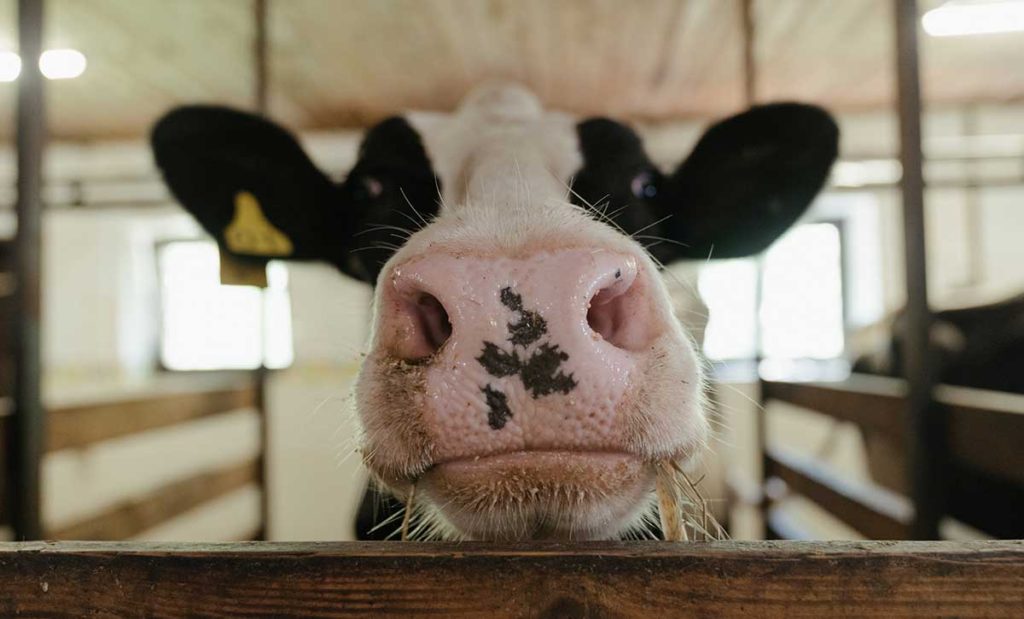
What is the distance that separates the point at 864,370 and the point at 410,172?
3677mm

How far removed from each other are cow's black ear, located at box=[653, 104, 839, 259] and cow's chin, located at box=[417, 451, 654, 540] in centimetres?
110

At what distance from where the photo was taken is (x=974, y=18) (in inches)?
166

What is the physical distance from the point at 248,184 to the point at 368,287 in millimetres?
428

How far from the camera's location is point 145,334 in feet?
21.7

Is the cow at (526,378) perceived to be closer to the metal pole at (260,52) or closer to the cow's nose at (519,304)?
the cow's nose at (519,304)

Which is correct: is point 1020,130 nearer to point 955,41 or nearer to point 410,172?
point 955,41

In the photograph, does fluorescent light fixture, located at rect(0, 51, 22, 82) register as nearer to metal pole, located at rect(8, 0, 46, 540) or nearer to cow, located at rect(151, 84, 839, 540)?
metal pole, located at rect(8, 0, 46, 540)

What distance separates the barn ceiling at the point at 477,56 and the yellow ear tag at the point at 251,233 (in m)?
2.38

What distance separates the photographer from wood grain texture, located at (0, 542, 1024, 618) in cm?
55

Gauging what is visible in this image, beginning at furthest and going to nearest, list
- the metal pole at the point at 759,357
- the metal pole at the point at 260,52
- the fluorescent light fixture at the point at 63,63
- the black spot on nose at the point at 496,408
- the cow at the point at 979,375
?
the fluorescent light fixture at the point at 63,63, the metal pole at the point at 759,357, the metal pole at the point at 260,52, the cow at the point at 979,375, the black spot on nose at the point at 496,408

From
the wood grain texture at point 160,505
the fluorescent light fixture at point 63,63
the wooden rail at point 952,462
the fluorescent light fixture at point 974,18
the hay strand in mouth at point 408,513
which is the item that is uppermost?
the fluorescent light fixture at point 974,18

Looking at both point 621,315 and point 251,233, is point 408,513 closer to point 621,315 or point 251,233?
point 621,315

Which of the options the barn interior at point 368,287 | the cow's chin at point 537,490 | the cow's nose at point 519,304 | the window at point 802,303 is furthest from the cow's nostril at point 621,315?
the window at point 802,303

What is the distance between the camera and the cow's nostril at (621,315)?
805 mm
